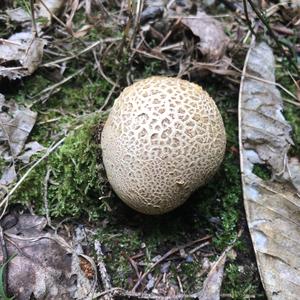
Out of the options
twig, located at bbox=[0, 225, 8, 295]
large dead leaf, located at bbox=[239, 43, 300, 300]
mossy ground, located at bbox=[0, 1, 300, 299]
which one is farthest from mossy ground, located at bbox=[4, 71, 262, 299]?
twig, located at bbox=[0, 225, 8, 295]

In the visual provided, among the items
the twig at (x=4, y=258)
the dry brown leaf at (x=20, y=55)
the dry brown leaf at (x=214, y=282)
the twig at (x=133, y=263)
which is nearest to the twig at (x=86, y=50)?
the dry brown leaf at (x=20, y=55)

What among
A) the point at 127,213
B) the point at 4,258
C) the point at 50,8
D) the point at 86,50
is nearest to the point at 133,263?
the point at 127,213

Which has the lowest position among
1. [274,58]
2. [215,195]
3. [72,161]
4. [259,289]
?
[259,289]

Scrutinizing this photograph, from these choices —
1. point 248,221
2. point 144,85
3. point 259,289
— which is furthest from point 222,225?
point 144,85

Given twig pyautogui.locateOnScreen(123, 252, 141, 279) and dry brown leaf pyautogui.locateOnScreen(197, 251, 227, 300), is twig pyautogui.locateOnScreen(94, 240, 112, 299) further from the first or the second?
dry brown leaf pyautogui.locateOnScreen(197, 251, 227, 300)

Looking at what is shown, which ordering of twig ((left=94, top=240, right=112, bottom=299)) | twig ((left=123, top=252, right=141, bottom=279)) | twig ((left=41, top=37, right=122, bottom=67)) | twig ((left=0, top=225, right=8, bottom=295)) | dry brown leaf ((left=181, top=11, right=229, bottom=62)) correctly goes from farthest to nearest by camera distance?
dry brown leaf ((left=181, top=11, right=229, bottom=62)) → twig ((left=41, top=37, right=122, bottom=67)) → twig ((left=123, top=252, right=141, bottom=279)) → twig ((left=94, top=240, right=112, bottom=299)) → twig ((left=0, top=225, right=8, bottom=295))

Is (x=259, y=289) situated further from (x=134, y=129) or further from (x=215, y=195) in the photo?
(x=134, y=129)

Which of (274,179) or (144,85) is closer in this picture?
(144,85)

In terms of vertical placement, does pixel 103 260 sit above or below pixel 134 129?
below
